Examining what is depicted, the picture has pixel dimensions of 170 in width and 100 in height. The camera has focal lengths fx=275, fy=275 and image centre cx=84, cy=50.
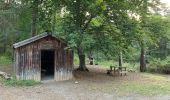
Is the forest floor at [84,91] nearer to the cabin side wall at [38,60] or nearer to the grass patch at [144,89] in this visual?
the grass patch at [144,89]

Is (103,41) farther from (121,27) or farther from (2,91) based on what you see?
(2,91)

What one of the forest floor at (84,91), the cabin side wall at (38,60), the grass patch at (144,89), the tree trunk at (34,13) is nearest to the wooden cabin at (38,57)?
the cabin side wall at (38,60)

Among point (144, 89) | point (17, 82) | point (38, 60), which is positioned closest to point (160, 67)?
point (144, 89)

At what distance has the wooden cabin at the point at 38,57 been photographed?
16828mm

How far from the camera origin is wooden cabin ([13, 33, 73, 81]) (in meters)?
16.8

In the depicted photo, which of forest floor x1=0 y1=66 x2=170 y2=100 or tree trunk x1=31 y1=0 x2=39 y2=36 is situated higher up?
tree trunk x1=31 y1=0 x2=39 y2=36

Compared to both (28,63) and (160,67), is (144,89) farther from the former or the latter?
(160,67)

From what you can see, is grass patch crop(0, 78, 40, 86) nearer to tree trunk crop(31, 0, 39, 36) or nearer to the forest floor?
the forest floor

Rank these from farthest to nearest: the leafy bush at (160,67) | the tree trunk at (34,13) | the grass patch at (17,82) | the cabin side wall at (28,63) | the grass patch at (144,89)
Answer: the leafy bush at (160,67) → the tree trunk at (34,13) → the cabin side wall at (28,63) → the grass patch at (17,82) → the grass patch at (144,89)

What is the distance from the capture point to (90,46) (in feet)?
57.2

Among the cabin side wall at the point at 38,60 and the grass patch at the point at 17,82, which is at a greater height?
the cabin side wall at the point at 38,60

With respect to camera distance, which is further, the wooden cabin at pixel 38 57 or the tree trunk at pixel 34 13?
the tree trunk at pixel 34 13

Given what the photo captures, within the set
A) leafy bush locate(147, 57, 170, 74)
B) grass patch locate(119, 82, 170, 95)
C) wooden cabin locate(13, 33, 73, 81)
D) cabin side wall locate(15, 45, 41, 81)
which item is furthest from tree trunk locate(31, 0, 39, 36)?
leafy bush locate(147, 57, 170, 74)

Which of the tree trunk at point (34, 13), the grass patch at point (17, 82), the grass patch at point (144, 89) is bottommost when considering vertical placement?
the grass patch at point (144, 89)
